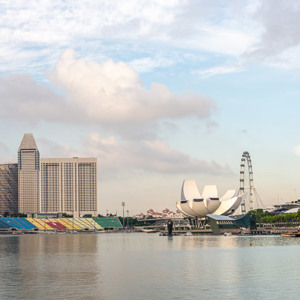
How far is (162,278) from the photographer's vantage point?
1900 inches

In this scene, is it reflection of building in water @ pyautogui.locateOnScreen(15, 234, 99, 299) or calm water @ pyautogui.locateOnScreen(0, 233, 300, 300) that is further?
reflection of building in water @ pyautogui.locateOnScreen(15, 234, 99, 299)

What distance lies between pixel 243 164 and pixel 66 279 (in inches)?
5666

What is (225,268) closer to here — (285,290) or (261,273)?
(261,273)

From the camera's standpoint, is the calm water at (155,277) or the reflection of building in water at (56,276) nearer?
the calm water at (155,277)

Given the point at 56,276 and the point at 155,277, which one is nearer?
the point at 155,277

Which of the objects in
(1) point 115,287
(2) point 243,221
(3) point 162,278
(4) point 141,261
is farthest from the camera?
(2) point 243,221

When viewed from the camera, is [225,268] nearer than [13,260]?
Yes

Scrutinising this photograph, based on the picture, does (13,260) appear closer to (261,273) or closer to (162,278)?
(162,278)

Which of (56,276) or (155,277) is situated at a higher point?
(56,276)

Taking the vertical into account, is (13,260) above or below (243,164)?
below

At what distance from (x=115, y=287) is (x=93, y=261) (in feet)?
77.2

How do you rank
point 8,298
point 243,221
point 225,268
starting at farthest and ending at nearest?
point 243,221
point 225,268
point 8,298

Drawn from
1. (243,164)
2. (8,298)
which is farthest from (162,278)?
(243,164)

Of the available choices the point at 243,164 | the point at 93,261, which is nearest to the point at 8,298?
the point at 93,261
